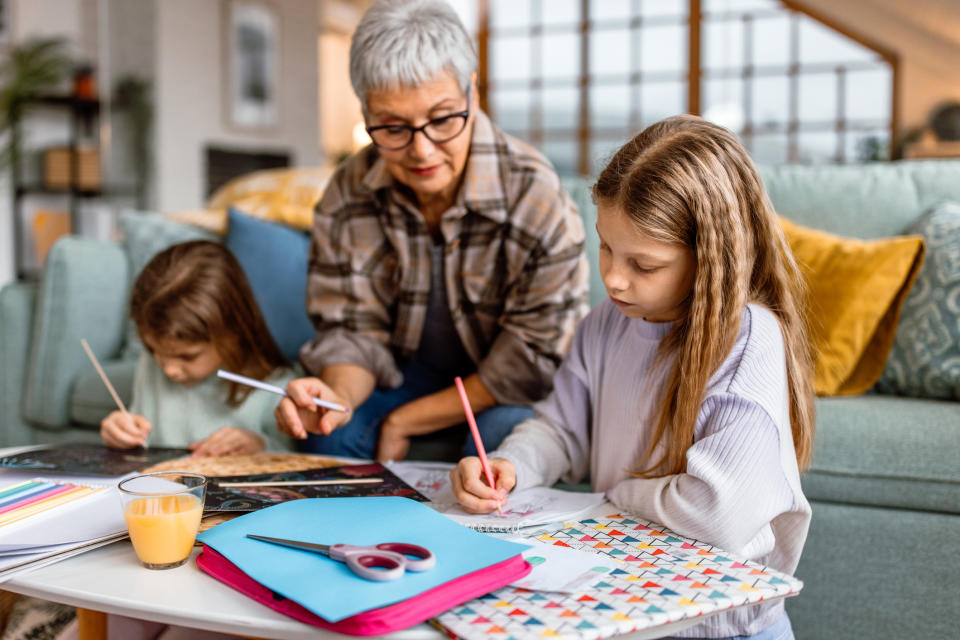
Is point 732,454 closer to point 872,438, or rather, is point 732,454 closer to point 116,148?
point 872,438

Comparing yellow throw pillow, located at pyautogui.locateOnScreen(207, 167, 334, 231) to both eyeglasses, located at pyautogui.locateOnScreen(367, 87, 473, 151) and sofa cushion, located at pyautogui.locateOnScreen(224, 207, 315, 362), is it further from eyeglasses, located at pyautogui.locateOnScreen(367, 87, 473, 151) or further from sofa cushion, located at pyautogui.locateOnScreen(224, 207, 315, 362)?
eyeglasses, located at pyautogui.locateOnScreen(367, 87, 473, 151)

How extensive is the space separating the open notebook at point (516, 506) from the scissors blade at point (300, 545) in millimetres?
207

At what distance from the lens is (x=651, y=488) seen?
37.6 inches

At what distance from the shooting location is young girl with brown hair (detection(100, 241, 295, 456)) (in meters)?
1.52

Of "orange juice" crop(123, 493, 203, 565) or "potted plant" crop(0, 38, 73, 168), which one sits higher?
"potted plant" crop(0, 38, 73, 168)

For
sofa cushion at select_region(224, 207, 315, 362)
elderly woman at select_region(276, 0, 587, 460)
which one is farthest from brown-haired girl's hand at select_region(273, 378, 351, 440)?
sofa cushion at select_region(224, 207, 315, 362)

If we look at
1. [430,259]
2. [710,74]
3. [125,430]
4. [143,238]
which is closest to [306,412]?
[125,430]

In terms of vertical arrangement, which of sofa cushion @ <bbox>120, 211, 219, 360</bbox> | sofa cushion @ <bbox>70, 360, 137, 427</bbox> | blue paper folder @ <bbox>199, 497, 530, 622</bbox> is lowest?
sofa cushion @ <bbox>70, 360, 137, 427</bbox>

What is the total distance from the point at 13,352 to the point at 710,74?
5.88 metres

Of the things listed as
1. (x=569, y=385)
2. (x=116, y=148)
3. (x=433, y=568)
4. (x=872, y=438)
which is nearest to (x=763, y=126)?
(x=116, y=148)

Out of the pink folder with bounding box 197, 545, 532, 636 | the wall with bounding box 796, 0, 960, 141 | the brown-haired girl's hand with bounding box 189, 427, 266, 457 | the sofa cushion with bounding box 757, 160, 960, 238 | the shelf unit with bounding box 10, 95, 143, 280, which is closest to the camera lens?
the pink folder with bounding box 197, 545, 532, 636

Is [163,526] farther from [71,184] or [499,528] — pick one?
[71,184]

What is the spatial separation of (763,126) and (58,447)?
6426 mm

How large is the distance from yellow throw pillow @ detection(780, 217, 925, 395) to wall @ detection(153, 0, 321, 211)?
15.1 ft
